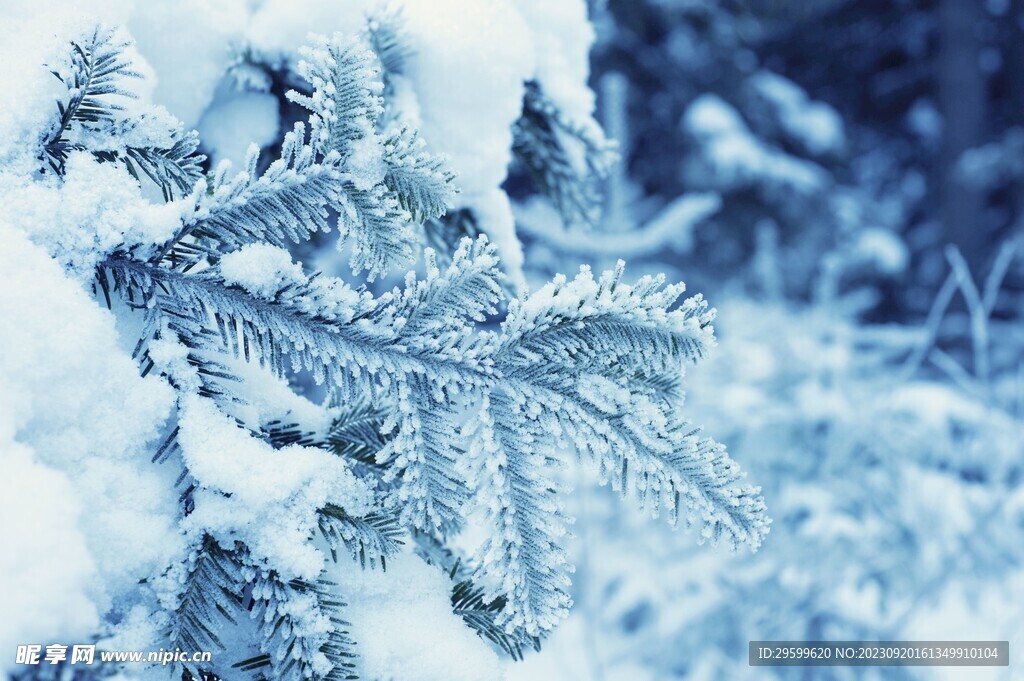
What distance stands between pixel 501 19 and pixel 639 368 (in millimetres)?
594

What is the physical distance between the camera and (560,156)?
125 cm

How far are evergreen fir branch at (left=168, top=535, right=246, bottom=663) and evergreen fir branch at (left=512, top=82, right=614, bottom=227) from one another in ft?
2.67

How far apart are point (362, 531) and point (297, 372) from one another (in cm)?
16

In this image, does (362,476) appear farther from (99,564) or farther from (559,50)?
(559,50)

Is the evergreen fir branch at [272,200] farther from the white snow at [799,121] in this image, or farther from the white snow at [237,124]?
the white snow at [799,121]

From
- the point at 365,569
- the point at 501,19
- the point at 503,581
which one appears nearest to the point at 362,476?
the point at 365,569

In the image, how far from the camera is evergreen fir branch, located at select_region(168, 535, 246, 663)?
0.61m

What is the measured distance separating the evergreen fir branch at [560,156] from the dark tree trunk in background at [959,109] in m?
8.08

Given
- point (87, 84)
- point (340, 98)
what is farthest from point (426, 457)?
point (87, 84)

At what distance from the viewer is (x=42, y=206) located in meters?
0.66

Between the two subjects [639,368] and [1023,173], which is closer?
[639,368]

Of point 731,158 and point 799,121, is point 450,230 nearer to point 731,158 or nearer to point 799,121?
point 731,158

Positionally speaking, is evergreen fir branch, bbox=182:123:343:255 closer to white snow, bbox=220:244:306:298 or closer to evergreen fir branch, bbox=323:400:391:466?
white snow, bbox=220:244:306:298

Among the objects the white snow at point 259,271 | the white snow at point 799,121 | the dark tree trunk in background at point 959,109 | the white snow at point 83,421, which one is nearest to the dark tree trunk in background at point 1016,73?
the dark tree trunk in background at point 959,109
